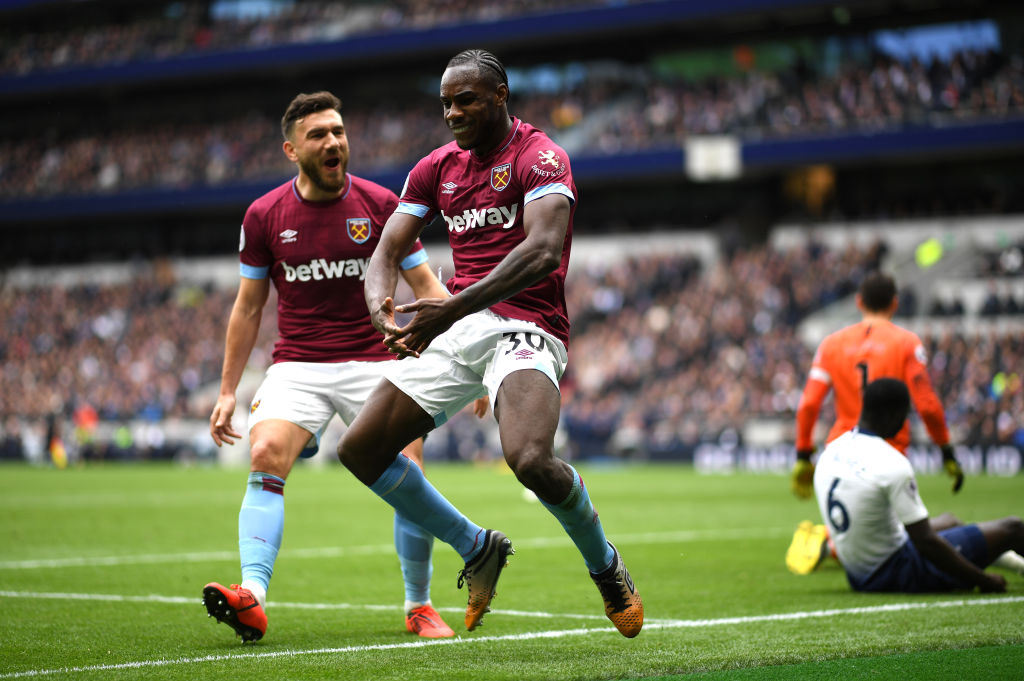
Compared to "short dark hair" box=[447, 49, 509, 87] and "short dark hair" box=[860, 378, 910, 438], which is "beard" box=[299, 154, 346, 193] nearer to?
"short dark hair" box=[447, 49, 509, 87]

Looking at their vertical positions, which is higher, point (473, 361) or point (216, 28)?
point (216, 28)

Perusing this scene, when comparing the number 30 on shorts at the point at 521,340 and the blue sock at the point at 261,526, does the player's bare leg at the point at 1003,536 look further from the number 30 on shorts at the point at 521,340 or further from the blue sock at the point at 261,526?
the blue sock at the point at 261,526

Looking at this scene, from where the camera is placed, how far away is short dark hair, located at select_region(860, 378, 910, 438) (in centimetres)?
729

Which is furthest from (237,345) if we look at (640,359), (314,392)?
(640,359)

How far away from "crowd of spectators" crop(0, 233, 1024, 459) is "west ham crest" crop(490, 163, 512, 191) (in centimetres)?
2109

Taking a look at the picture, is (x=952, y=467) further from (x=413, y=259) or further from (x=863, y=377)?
(x=413, y=259)

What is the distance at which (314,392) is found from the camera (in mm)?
6527

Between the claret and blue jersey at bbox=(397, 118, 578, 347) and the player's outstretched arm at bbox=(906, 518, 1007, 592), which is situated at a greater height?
the claret and blue jersey at bbox=(397, 118, 578, 347)

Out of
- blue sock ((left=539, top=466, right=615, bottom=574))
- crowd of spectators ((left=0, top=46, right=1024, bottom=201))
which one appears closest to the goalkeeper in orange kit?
blue sock ((left=539, top=466, right=615, bottom=574))

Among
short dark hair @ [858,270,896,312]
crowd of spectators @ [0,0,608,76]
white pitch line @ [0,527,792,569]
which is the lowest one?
white pitch line @ [0,527,792,569]

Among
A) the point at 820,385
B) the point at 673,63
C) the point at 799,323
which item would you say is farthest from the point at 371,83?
the point at 820,385

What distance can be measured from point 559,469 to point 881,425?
2.81 metres

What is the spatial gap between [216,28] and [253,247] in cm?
4472

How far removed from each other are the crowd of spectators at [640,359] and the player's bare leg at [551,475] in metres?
20.8
